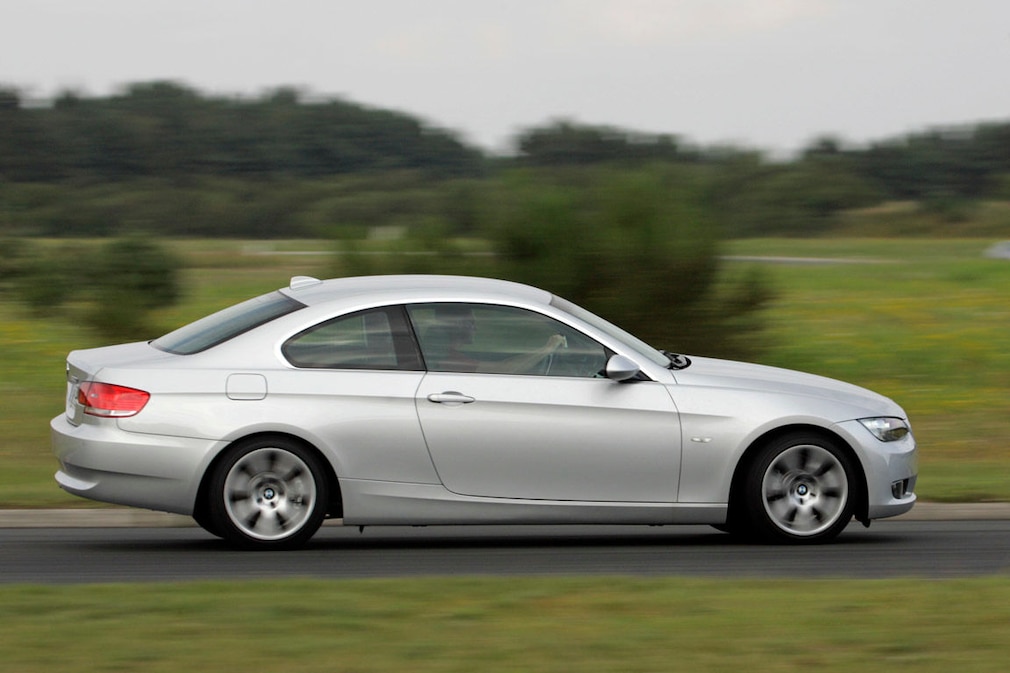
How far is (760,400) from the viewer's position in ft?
25.2

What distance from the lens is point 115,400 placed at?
7.35 m

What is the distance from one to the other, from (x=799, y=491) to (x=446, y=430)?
1939 millimetres

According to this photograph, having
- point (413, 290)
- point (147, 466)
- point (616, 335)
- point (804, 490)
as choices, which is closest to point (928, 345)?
point (804, 490)

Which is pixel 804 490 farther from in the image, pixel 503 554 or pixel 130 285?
pixel 130 285

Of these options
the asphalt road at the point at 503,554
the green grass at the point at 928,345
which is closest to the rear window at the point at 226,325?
the asphalt road at the point at 503,554

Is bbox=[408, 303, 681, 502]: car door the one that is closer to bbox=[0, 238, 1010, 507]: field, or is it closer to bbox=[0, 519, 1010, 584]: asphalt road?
bbox=[0, 519, 1010, 584]: asphalt road

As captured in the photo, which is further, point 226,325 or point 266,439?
point 226,325

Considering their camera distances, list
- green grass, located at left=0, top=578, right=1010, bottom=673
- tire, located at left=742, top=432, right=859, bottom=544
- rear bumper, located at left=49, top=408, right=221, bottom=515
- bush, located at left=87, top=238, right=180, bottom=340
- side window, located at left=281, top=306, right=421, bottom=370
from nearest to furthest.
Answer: green grass, located at left=0, top=578, right=1010, bottom=673
rear bumper, located at left=49, top=408, right=221, bottom=515
side window, located at left=281, top=306, right=421, bottom=370
tire, located at left=742, top=432, right=859, bottom=544
bush, located at left=87, top=238, right=180, bottom=340

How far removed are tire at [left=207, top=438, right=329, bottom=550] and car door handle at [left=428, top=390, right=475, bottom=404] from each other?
68 centimetres

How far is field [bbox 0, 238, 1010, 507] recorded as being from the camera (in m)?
11.5

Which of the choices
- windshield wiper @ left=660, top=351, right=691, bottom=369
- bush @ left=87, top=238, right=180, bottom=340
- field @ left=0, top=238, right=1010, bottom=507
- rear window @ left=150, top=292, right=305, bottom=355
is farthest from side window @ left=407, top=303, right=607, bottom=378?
bush @ left=87, top=238, right=180, bottom=340

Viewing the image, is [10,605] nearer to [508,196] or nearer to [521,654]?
[521,654]

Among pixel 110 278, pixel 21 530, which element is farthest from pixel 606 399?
pixel 110 278

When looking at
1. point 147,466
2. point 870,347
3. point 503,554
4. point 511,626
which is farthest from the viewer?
point 870,347
